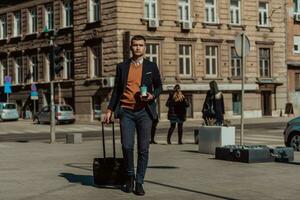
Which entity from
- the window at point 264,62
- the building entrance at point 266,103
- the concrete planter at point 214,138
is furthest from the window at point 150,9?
the concrete planter at point 214,138

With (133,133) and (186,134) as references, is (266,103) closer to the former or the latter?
(186,134)

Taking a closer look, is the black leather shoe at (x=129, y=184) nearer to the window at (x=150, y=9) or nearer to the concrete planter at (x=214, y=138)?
the concrete planter at (x=214, y=138)

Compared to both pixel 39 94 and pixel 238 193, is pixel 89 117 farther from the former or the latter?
pixel 238 193

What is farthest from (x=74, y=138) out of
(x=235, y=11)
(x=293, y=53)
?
(x=293, y=53)

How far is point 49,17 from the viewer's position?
160ft

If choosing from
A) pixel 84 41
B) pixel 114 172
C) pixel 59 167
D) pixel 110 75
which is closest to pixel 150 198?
pixel 114 172

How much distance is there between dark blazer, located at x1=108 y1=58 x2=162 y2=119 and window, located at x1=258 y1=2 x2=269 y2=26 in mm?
40691

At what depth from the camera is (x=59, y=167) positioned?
12.1 metres

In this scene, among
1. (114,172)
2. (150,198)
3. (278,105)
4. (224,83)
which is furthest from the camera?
(278,105)

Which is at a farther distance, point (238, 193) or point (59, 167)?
point (59, 167)

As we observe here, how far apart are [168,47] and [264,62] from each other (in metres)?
8.87

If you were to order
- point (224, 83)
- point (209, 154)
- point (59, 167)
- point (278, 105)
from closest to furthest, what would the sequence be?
point (59, 167), point (209, 154), point (224, 83), point (278, 105)

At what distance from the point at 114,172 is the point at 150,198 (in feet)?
3.51

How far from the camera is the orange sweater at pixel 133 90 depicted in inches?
333
